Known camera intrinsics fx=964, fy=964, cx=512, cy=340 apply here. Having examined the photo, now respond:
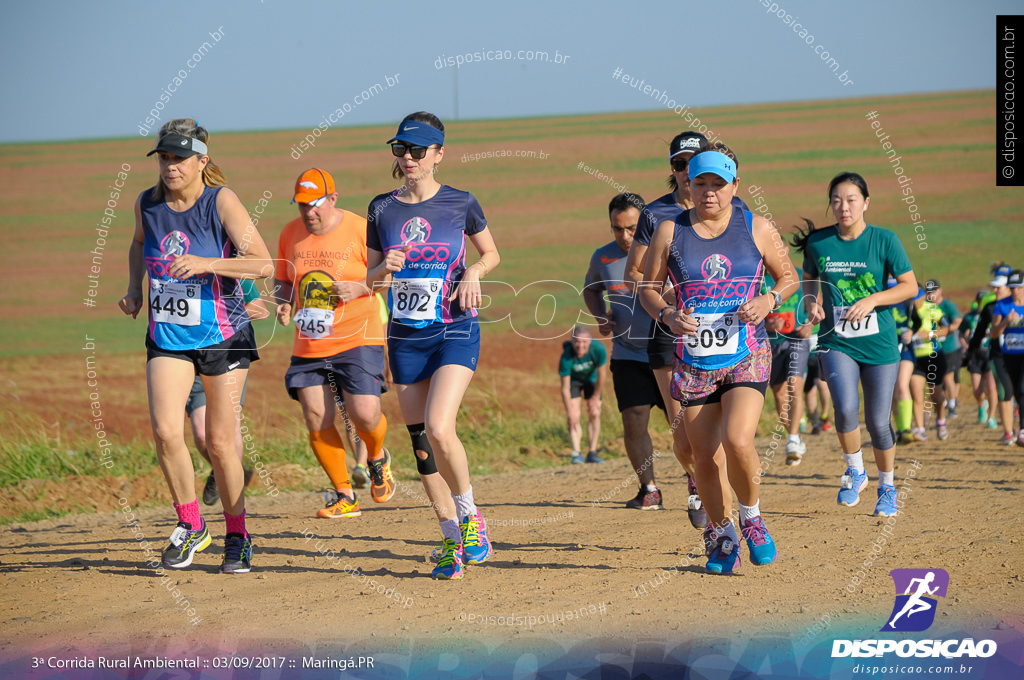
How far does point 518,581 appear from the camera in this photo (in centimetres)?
527

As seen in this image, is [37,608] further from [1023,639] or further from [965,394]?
[965,394]

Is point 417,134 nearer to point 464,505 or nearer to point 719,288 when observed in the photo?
point 719,288

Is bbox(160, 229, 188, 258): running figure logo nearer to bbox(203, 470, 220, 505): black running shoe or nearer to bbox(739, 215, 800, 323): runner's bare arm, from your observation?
bbox(739, 215, 800, 323): runner's bare arm

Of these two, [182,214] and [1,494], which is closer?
[182,214]

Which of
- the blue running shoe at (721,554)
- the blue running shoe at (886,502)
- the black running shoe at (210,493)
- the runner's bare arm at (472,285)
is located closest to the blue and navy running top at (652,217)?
the runner's bare arm at (472,285)

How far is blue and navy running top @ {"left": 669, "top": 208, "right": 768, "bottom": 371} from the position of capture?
4930mm

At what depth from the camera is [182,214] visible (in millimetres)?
5348

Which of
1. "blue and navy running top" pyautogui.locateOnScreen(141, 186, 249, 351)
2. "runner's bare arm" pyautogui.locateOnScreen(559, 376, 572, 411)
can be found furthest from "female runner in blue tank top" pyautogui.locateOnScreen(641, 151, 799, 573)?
"runner's bare arm" pyautogui.locateOnScreen(559, 376, 572, 411)

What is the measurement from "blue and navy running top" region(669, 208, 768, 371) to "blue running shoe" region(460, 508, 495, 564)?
1.57 m

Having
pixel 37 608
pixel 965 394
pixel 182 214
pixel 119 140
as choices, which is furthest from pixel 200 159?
pixel 119 140

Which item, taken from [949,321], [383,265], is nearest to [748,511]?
[383,265]

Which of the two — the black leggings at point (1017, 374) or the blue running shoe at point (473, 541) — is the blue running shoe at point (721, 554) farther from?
the black leggings at point (1017, 374)

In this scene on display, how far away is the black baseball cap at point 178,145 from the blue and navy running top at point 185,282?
24cm

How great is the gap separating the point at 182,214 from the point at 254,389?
43.3 feet
